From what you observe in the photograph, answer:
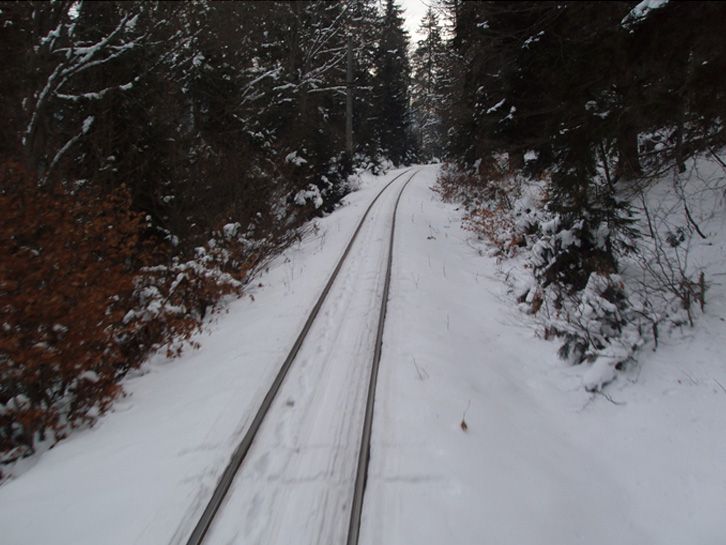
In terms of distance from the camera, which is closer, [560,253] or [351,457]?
[351,457]

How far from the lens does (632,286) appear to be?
534 cm

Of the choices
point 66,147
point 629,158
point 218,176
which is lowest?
point 629,158

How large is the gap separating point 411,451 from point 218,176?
9.15m

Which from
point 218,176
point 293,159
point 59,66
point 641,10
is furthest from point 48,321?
point 293,159

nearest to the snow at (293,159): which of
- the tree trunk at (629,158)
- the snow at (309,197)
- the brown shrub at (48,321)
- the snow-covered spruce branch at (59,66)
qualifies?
the snow at (309,197)

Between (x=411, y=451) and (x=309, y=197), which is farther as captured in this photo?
(x=309, y=197)

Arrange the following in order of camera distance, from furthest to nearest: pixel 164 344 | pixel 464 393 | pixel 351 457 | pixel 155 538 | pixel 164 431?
pixel 164 344 < pixel 464 393 < pixel 164 431 < pixel 351 457 < pixel 155 538

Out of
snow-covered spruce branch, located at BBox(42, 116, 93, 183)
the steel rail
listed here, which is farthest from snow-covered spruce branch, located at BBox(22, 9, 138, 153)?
the steel rail

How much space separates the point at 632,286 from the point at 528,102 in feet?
10.9

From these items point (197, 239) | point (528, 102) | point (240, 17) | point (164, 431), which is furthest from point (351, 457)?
point (240, 17)

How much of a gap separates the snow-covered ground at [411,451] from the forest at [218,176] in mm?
523

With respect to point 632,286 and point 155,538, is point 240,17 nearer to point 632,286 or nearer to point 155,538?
point 632,286

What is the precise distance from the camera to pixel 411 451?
11.9ft

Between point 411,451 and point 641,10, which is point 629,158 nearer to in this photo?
point 641,10
